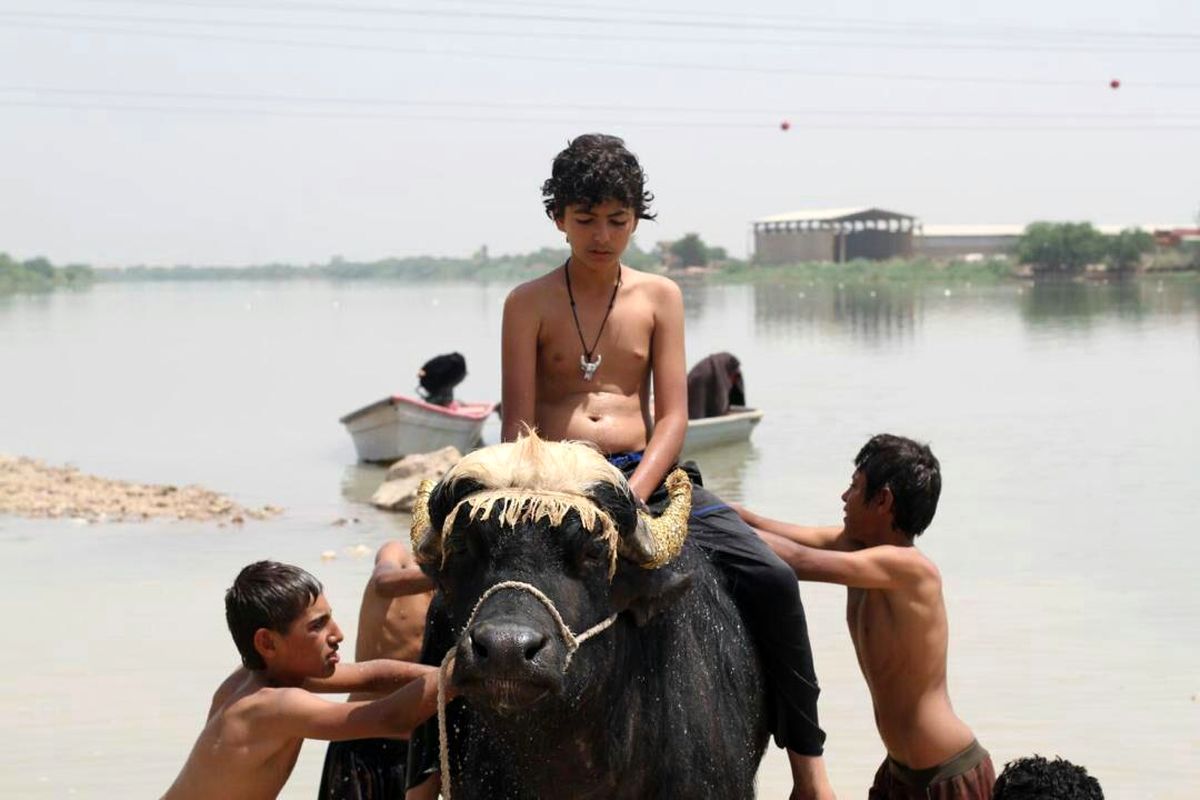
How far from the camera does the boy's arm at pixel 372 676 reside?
3.96 m

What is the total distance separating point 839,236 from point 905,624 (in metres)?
117

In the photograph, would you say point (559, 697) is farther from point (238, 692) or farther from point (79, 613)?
point (79, 613)

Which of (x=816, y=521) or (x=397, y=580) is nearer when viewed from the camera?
(x=397, y=580)

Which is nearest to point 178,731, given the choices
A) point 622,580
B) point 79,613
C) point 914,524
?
point 79,613

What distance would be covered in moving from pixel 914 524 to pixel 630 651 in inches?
56.3

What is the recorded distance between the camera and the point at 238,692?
Answer: 165 inches

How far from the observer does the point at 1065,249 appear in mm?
96625

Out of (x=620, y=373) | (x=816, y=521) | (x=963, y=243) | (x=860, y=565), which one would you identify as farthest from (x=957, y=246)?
(x=620, y=373)

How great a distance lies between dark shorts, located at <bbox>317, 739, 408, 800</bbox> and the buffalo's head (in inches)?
65.0

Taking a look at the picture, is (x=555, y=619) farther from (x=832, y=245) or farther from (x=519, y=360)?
(x=832, y=245)

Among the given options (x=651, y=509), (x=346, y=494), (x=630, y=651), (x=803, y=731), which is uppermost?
(x=651, y=509)

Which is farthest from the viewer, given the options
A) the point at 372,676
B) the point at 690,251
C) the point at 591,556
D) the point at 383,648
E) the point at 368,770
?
the point at 690,251

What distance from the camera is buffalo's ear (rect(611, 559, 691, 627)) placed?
3.47m

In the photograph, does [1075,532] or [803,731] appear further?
[1075,532]
